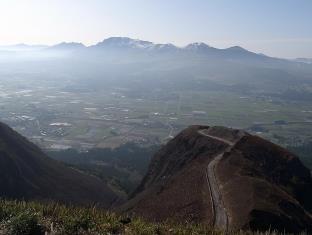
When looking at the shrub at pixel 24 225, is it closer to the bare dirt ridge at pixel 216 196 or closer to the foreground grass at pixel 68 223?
the foreground grass at pixel 68 223

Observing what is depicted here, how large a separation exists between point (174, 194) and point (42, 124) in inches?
5024

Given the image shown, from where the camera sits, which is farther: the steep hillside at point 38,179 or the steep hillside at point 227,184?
the steep hillside at point 38,179

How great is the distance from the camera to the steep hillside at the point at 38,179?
59.0 m

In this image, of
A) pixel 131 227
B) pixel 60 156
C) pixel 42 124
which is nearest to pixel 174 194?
pixel 131 227

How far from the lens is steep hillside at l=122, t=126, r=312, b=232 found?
34.8m

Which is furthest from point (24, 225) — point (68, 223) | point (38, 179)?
point (38, 179)

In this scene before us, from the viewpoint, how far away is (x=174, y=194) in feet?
151

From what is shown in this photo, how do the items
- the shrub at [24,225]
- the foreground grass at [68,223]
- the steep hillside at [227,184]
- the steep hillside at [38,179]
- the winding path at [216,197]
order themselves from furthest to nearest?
the steep hillside at [38,179] → the steep hillside at [227,184] → the winding path at [216,197] → the foreground grass at [68,223] → the shrub at [24,225]

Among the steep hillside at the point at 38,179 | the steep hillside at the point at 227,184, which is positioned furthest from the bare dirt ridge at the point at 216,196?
the steep hillside at the point at 38,179

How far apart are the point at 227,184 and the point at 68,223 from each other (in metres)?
30.6

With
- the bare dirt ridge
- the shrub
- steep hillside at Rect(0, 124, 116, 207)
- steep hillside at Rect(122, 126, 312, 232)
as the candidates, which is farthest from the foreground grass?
steep hillside at Rect(0, 124, 116, 207)

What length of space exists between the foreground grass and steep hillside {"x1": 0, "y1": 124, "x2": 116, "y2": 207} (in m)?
40.3

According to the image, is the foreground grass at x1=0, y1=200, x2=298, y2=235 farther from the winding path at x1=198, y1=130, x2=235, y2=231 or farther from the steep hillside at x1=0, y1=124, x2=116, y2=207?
the steep hillside at x1=0, y1=124, x2=116, y2=207

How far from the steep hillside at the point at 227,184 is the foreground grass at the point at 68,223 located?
1439 centimetres
